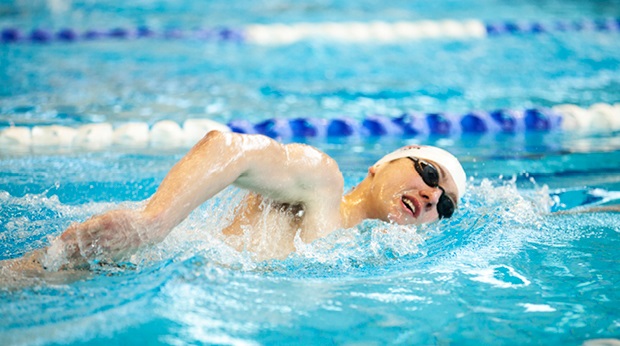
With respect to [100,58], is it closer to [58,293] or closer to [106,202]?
[106,202]

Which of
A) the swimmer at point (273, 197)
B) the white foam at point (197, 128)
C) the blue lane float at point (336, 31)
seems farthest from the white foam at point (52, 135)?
the blue lane float at point (336, 31)

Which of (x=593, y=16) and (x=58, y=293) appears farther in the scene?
(x=593, y=16)

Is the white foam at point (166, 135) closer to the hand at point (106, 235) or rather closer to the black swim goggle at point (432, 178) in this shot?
the black swim goggle at point (432, 178)

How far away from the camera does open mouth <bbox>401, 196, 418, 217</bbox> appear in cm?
258

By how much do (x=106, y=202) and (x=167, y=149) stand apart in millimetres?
1161

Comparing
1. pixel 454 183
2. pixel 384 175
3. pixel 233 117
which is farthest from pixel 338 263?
pixel 233 117

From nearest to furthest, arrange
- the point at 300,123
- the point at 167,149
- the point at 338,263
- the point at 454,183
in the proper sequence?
the point at 338,263, the point at 454,183, the point at 167,149, the point at 300,123

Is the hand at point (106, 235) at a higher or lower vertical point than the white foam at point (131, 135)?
lower

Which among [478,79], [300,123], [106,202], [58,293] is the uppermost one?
[478,79]

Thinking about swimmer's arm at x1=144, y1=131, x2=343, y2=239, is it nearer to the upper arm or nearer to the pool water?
the upper arm

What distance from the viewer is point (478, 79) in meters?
6.66

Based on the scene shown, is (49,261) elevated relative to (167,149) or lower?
lower

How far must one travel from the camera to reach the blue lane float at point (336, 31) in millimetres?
8117

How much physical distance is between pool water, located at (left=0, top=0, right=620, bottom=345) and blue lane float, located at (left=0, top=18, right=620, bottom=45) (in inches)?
17.7
